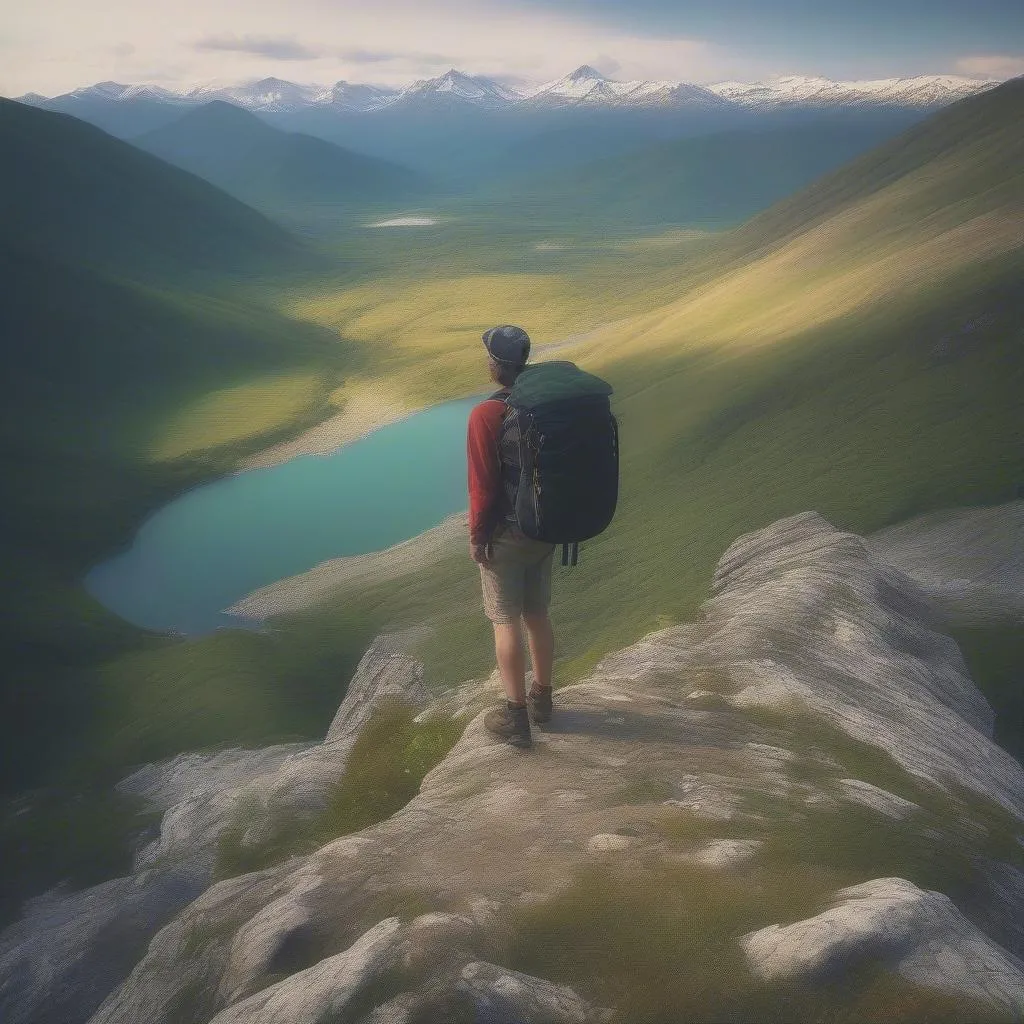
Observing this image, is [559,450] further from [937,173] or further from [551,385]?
[937,173]

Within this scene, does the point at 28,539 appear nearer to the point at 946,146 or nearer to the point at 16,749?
the point at 16,749

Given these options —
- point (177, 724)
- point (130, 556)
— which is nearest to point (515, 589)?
point (177, 724)

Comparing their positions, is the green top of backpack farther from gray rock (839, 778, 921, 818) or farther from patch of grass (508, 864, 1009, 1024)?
gray rock (839, 778, 921, 818)

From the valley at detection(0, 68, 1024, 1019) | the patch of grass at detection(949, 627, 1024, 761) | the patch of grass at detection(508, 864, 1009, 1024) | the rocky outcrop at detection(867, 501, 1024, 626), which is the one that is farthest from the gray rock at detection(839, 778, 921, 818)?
the rocky outcrop at detection(867, 501, 1024, 626)

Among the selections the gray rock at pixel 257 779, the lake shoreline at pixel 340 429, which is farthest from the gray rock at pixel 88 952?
the lake shoreline at pixel 340 429

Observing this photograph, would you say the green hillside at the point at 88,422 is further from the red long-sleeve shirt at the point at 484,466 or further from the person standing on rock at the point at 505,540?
the red long-sleeve shirt at the point at 484,466

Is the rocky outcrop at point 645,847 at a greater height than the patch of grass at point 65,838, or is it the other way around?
the rocky outcrop at point 645,847
